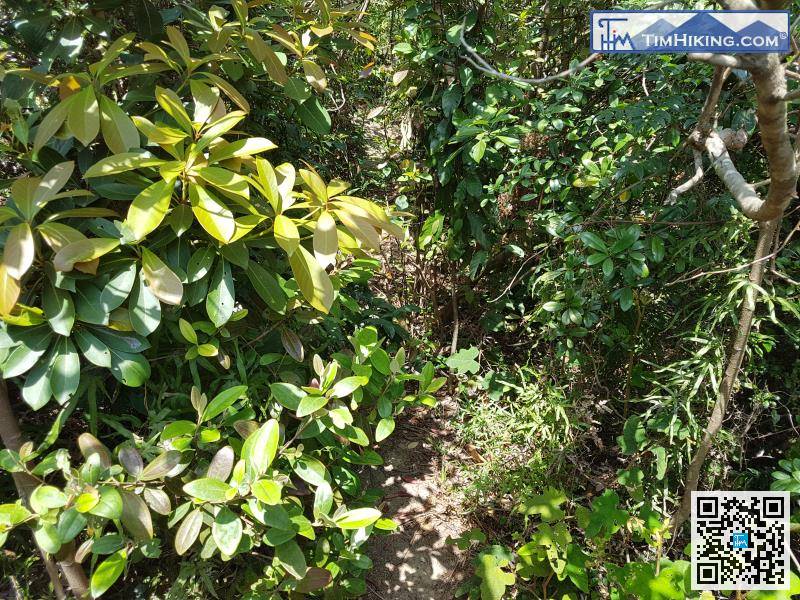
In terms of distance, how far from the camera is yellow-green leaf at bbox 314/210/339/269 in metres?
1.09

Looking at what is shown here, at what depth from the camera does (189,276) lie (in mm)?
1165

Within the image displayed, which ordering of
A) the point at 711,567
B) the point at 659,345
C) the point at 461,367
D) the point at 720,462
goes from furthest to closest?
the point at 461,367, the point at 659,345, the point at 720,462, the point at 711,567

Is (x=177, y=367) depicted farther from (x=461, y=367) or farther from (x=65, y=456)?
(x=461, y=367)

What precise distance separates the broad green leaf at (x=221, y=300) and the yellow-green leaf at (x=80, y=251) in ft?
0.73

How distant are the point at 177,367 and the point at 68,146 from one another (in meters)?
0.59

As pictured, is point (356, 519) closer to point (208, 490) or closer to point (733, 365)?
point (208, 490)

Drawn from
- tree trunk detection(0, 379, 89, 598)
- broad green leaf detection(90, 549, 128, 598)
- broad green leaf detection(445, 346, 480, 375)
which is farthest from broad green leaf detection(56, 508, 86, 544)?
broad green leaf detection(445, 346, 480, 375)

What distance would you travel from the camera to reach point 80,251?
1002 millimetres

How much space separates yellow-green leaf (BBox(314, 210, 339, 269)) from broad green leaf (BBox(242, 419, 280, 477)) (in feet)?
1.24

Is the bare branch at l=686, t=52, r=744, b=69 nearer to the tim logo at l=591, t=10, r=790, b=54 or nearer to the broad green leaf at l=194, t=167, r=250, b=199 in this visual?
the tim logo at l=591, t=10, r=790, b=54

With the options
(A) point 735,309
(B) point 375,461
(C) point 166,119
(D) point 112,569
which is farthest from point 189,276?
(A) point 735,309

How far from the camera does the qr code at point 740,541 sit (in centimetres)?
145

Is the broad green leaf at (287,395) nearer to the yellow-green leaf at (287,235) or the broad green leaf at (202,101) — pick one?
the yellow-green leaf at (287,235)

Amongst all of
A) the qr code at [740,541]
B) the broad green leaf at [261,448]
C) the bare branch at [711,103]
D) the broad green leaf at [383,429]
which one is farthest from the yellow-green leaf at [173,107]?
Answer: the qr code at [740,541]
